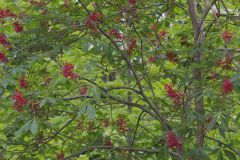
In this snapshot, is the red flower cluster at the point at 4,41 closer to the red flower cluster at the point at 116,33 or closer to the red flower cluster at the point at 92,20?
the red flower cluster at the point at 92,20

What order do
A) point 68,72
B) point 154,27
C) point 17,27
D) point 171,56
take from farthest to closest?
1. point 154,27
2. point 171,56
3. point 17,27
4. point 68,72

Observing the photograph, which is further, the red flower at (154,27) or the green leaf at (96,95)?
the red flower at (154,27)

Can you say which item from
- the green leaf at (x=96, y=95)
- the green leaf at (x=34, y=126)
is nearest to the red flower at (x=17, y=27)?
the green leaf at (x=34, y=126)

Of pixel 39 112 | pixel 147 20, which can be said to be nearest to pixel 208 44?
pixel 147 20

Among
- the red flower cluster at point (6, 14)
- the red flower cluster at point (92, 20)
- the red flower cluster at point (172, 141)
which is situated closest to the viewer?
the red flower cluster at point (92, 20)

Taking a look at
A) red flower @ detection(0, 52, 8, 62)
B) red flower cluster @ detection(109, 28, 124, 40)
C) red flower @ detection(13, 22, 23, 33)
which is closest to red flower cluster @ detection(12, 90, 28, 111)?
red flower @ detection(0, 52, 8, 62)

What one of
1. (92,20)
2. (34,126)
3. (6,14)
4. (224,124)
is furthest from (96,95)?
(6,14)

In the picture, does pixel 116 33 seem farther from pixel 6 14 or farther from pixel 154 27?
pixel 6 14

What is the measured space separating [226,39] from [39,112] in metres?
1.58

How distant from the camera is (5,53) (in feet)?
11.5

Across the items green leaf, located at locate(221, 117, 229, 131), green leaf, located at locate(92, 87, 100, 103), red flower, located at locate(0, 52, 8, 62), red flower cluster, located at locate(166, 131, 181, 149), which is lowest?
red flower cluster, located at locate(166, 131, 181, 149)

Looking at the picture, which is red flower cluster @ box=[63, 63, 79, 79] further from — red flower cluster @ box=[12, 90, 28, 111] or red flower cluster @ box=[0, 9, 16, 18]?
red flower cluster @ box=[0, 9, 16, 18]

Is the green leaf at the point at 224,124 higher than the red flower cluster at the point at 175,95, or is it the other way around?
the red flower cluster at the point at 175,95

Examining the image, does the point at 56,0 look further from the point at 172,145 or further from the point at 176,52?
the point at 172,145
